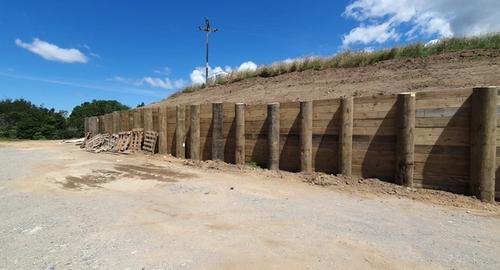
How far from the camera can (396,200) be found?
6.57 meters

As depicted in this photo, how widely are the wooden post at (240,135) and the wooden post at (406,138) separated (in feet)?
15.5

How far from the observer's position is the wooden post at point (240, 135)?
10.7m

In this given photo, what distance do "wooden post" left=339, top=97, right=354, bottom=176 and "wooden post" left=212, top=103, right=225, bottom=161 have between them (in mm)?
4421

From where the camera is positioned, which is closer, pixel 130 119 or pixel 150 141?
pixel 150 141

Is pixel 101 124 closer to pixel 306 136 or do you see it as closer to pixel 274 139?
pixel 274 139

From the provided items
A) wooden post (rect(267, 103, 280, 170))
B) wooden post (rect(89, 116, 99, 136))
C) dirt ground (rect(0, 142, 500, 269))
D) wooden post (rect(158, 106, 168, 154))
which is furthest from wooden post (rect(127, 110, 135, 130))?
wooden post (rect(267, 103, 280, 170))

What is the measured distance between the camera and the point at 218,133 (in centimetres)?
1159

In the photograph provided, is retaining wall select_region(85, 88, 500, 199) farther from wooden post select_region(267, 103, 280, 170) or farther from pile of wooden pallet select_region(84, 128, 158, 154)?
pile of wooden pallet select_region(84, 128, 158, 154)

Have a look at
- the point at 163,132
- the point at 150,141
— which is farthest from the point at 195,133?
the point at 150,141

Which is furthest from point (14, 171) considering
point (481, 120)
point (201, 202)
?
point (481, 120)

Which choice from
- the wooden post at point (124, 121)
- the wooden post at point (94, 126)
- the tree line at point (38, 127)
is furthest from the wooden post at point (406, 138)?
the tree line at point (38, 127)

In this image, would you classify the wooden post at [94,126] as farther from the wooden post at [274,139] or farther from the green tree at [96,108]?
the green tree at [96,108]

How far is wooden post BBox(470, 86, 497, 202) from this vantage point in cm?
619

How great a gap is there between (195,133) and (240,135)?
8.16ft
